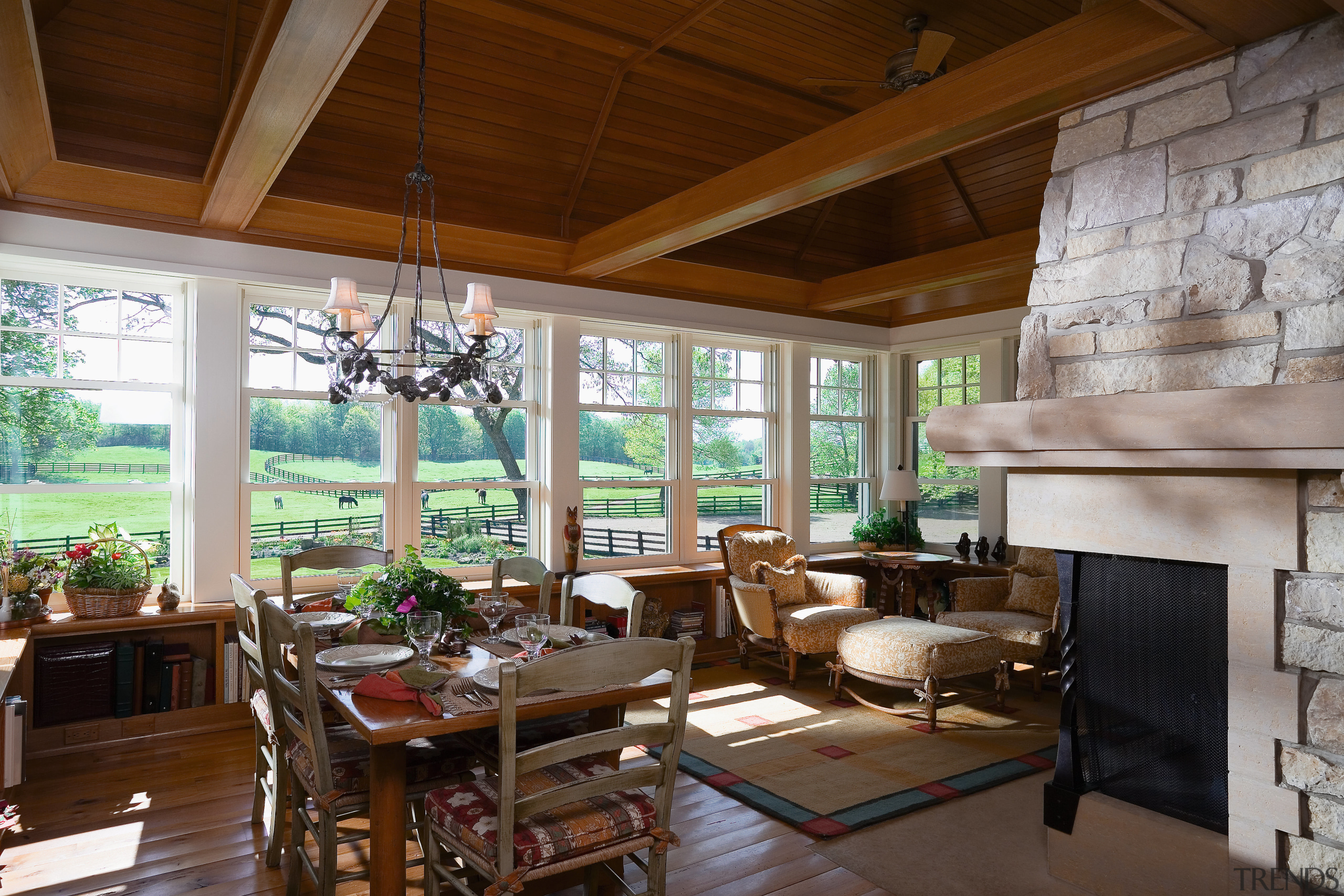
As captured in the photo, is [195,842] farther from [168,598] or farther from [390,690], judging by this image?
[168,598]

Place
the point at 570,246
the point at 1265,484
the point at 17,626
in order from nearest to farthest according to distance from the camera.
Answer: the point at 1265,484, the point at 17,626, the point at 570,246

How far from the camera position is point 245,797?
3.49m

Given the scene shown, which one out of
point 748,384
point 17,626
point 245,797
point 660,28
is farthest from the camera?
point 748,384

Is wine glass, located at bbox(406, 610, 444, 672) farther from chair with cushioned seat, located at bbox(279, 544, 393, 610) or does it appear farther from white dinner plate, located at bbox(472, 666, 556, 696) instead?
chair with cushioned seat, located at bbox(279, 544, 393, 610)

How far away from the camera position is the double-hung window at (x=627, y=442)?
5895mm

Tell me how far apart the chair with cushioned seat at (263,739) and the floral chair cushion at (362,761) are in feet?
0.49

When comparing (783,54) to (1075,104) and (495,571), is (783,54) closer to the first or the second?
(1075,104)

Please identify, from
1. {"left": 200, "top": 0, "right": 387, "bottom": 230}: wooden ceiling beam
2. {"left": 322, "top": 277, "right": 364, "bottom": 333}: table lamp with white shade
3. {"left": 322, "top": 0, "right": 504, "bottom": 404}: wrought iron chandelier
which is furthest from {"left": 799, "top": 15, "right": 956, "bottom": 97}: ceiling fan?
{"left": 322, "top": 277, "right": 364, "bottom": 333}: table lamp with white shade

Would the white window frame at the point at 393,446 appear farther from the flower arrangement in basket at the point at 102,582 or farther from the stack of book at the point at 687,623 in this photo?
the stack of book at the point at 687,623

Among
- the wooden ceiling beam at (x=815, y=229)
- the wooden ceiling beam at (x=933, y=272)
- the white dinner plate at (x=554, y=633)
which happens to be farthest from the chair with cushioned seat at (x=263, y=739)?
the wooden ceiling beam at (x=815, y=229)

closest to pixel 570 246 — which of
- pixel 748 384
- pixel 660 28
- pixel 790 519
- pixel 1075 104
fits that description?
pixel 660 28

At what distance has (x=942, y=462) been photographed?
7.05 m

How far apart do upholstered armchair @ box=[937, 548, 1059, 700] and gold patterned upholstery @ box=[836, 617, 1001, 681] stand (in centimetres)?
22

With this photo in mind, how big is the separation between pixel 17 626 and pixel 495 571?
2.22 meters
